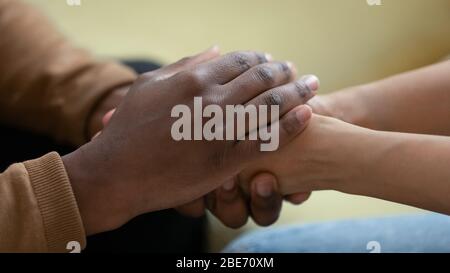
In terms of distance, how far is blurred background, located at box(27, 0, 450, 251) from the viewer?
103 centimetres

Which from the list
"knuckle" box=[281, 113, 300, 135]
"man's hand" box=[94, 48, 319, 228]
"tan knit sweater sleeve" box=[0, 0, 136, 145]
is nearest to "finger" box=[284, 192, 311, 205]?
"man's hand" box=[94, 48, 319, 228]

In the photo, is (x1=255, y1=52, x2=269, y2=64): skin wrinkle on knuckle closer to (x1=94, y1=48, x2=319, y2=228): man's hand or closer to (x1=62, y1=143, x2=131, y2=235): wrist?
(x1=94, y1=48, x2=319, y2=228): man's hand

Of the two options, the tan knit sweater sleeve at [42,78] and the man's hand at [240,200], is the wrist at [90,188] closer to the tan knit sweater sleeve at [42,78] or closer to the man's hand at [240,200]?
the man's hand at [240,200]

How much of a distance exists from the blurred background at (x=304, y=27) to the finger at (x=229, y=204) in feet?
1.16

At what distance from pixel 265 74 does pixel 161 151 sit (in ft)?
0.51

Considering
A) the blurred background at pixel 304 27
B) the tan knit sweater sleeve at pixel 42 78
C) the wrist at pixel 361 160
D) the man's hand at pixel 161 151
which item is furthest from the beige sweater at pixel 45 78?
the wrist at pixel 361 160

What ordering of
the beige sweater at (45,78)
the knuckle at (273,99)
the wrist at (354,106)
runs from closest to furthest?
the knuckle at (273,99) < the wrist at (354,106) < the beige sweater at (45,78)

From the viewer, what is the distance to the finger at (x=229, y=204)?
2.39 ft

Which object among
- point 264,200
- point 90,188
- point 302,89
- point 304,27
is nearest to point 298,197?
point 264,200

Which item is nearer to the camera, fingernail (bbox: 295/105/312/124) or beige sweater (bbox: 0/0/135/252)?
fingernail (bbox: 295/105/312/124)

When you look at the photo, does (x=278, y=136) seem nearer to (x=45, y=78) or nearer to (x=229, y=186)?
(x=229, y=186)

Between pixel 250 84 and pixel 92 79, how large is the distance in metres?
0.36

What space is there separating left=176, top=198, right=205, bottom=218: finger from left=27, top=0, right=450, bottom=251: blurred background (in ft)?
1.32

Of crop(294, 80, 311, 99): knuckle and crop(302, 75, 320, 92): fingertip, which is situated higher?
crop(302, 75, 320, 92): fingertip
